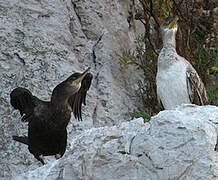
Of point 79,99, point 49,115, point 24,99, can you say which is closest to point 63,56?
point 79,99

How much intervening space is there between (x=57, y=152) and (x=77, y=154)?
1.58m

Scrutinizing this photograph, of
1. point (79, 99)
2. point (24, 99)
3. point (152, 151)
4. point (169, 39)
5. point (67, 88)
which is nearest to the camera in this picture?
point (152, 151)

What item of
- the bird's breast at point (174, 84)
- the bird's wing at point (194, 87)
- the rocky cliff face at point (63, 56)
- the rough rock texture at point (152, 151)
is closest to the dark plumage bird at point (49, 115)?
the rocky cliff face at point (63, 56)

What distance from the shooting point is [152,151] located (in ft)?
10.2

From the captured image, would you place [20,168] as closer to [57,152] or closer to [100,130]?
[57,152]

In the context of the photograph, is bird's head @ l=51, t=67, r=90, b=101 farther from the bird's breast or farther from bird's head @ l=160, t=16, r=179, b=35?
bird's head @ l=160, t=16, r=179, b=35

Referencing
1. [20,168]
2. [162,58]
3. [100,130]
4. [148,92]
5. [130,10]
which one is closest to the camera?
[100,130]

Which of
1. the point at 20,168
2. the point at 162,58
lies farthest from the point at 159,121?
the point at 20,168

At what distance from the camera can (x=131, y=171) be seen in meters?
3.15

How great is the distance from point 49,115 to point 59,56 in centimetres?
134

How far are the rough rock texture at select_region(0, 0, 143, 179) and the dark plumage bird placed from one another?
534 millimetres

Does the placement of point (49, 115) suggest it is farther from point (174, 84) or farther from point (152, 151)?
point (152, 151)

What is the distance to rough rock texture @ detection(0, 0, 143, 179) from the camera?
18.2 feet

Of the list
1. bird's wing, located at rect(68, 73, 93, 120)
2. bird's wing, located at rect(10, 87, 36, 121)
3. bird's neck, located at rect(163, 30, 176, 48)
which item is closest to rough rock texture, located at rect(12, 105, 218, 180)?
bird's wing, located at rect(10, 87, 36, 121)
